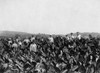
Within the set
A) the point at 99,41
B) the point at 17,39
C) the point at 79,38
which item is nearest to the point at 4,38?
the point at 17,39

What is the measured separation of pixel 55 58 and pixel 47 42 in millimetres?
1396

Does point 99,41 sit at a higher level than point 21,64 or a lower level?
higher

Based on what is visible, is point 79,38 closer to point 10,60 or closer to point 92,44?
point 92,44

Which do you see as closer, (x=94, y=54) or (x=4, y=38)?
(x=94, y=54)

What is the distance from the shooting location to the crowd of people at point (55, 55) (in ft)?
72.3

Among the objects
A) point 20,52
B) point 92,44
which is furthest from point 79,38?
point 20,52

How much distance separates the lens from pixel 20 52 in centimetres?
2259

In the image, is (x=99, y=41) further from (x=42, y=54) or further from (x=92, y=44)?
(x=42, y=54)

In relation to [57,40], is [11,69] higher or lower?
lower

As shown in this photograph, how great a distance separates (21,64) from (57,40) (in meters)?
3.34

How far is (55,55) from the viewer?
72.6 feet

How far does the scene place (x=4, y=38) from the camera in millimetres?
23547

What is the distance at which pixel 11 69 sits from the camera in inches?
894

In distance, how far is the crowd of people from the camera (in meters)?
22.0
